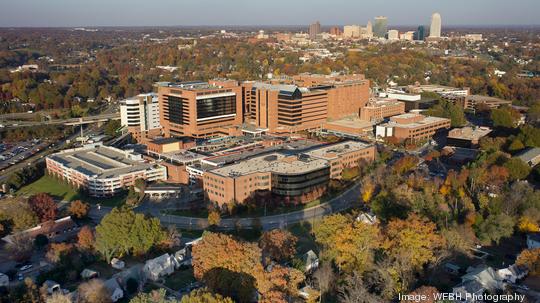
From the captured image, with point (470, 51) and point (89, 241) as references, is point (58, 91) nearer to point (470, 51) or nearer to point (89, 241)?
point (89, 241)

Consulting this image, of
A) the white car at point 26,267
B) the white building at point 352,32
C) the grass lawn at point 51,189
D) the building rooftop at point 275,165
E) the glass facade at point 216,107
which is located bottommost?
the white car at point 26,267

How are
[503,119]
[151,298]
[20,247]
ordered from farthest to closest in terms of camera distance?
[503,119] → [20,247] → [151,298]

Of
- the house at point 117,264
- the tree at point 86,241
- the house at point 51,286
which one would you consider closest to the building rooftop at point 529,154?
the house at point 117,264

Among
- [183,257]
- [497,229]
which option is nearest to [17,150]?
[183,257]

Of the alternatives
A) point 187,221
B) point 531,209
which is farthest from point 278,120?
point 531,209

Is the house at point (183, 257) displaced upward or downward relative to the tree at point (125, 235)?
downward

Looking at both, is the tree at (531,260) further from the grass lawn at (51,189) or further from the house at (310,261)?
the grass lawn at (51,189)

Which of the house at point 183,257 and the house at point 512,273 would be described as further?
the house at point 183,257

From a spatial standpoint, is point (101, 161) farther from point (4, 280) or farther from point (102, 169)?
point (4, 280)

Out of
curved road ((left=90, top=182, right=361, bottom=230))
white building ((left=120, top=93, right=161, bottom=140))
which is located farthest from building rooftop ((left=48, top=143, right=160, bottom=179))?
white building ((left=120, top=93, right=161, bottom=140))
